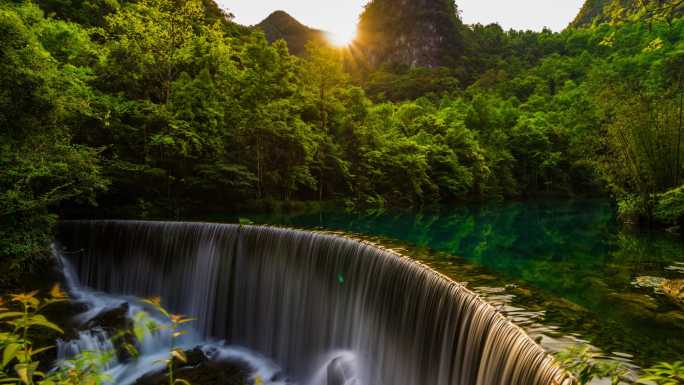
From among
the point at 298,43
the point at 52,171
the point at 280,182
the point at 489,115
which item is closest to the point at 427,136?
the point at 489,115

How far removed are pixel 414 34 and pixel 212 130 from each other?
10040cm

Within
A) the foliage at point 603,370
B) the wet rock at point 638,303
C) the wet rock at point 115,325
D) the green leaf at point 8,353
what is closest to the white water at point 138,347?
the wet rock at point 115,325

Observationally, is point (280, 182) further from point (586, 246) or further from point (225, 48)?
point (586, 246)

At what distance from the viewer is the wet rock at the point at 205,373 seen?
8422 millimetres

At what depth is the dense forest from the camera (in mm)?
9383

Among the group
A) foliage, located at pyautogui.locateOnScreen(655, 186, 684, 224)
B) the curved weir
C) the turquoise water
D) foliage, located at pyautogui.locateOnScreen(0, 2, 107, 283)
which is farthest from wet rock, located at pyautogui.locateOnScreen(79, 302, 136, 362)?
foliage, located at pyautogui.locateOnScreen(655, 186, 684, 224)

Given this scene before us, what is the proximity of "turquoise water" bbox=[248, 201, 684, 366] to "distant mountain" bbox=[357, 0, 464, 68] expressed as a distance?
8990 centimetres

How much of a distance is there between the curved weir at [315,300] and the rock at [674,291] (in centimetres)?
440

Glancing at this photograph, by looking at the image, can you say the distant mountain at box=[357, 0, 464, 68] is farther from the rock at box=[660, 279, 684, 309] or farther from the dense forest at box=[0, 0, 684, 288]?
the rock at box=[660, 279, 684, 309]

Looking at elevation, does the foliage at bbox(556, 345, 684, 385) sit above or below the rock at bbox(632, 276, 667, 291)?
above

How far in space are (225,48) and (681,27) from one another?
64845mm

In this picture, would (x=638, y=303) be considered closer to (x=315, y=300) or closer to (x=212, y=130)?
(x=315, y=300)

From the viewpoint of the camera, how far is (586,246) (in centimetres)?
1405

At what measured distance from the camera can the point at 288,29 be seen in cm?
10206
